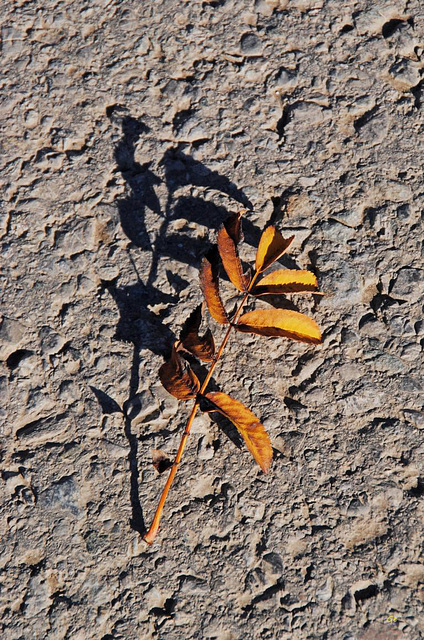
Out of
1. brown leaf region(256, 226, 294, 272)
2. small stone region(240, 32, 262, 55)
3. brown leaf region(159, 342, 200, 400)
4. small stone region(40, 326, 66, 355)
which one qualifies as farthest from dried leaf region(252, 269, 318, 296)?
small stone region(240, 32, 262, 55)

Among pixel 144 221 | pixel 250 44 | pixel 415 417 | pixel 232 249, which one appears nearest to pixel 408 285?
pixel 415 417

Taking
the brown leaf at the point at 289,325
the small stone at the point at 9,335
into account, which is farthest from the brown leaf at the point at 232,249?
the small stone at the point at 9,335

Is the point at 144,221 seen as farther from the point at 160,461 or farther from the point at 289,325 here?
the point at 160,461

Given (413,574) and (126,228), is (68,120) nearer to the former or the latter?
(126,228)

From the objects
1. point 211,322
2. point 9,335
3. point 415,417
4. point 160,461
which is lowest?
point 415,417

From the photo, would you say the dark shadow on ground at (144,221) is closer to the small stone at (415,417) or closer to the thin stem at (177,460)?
the thin stem at (177,460)
